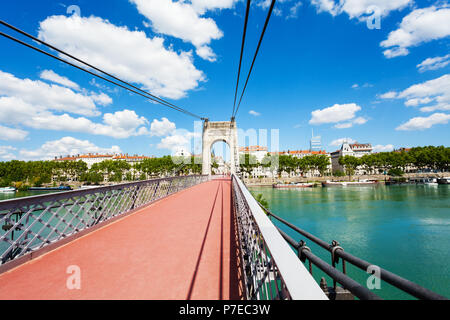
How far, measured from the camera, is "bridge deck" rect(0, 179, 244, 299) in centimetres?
208

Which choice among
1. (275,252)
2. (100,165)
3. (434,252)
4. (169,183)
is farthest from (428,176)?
(100,165)

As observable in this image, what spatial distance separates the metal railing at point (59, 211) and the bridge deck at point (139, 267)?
0.26m

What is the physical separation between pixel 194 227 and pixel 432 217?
1007 inches

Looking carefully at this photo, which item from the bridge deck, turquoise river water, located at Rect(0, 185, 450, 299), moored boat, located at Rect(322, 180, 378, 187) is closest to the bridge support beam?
turquoise river water, located at Rect(0, 185, 450, 299)

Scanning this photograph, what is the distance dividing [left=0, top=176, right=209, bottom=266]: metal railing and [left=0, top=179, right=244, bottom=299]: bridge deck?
26 centimetres

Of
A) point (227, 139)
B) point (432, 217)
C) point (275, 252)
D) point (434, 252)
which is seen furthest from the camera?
point (227, 139)

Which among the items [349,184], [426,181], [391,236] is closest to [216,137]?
[391,236]

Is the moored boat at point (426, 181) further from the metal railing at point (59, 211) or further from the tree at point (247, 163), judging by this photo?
the metal railing at point (59, 211)

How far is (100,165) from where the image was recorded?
6488cm

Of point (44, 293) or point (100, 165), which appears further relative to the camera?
point (100, 165)

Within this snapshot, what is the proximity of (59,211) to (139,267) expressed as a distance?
2.88m

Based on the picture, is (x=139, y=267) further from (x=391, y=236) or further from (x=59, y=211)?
(x=391, y=236)
